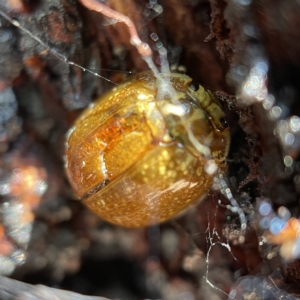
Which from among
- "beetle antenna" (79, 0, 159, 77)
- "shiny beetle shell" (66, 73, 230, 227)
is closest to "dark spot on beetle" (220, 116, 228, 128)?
"shiny beetle shell" (66, 73, 230, 227)

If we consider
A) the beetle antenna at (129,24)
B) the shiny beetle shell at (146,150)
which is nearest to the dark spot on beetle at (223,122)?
the shiny beetle shell at (146,150)

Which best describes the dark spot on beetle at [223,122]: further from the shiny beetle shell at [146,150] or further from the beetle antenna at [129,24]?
the beetle antenna at [129,24]

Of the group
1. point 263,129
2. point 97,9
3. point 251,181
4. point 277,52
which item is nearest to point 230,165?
point 251,181

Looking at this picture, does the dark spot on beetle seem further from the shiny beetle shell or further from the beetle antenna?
the beetle antenna

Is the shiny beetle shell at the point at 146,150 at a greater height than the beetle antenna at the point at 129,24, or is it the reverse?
the beetle antenna at the point at 129,24

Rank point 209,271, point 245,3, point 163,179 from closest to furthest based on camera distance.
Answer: point 245,3 < point 163,179 < point 209,271

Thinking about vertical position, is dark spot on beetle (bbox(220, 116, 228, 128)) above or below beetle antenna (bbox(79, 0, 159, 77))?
below

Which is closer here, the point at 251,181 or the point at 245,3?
the point at 245,3

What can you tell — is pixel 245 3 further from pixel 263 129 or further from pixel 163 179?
pixel 163 179
